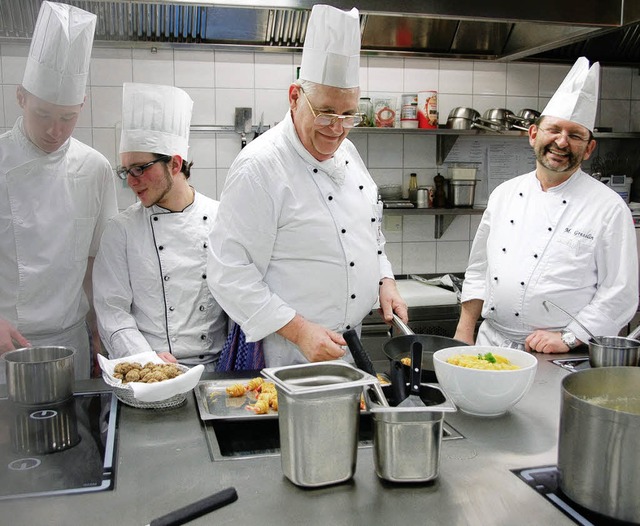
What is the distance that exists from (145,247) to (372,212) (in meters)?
0.73

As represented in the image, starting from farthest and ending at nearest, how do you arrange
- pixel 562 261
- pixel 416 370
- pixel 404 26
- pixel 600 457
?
1. pixel 404 26
2. pixel 562 261
3. pixel 416 370
4. pixel 600 457

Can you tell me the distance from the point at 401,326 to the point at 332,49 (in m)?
0.80

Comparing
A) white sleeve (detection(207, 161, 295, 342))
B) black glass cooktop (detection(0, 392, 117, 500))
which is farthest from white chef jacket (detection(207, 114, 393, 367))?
black glass cooktop (detection(0, 392, 117, 500))

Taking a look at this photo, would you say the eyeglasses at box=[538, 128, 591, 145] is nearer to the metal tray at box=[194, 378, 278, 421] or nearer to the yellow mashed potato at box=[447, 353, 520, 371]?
the yellow mashed potato at box=[447, 353, 520, 371]

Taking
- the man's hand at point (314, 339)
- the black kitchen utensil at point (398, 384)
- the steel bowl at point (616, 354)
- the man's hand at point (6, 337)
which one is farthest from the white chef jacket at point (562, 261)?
the man's hand at point (6, 337)

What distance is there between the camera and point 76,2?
2.73 meters

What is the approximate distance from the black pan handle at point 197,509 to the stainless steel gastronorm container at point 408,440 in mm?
252

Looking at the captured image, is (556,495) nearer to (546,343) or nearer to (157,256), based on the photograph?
(546,343)

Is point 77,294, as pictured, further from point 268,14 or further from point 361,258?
point 268,14

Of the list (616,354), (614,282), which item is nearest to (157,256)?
(616,354)

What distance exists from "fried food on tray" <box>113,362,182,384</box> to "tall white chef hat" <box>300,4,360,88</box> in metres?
0.88

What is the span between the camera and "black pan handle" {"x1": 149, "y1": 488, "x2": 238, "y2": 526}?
3.02 feet

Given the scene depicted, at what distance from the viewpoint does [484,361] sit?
4.58 ft

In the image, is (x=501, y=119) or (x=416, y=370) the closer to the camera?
(x=416, y=370)
